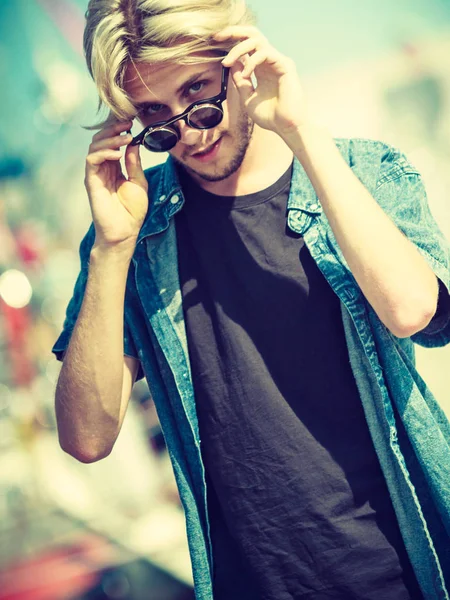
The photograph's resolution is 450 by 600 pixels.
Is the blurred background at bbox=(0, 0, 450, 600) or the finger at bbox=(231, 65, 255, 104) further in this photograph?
the blurred background at bbox=(0, 0, 450, 600)

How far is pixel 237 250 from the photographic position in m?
1.58

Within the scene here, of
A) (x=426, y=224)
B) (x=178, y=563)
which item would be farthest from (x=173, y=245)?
(x=178, y=563)

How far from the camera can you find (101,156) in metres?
1.57

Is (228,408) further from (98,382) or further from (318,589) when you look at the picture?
(318,589)

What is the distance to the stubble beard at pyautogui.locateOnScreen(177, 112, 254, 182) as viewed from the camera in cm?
163

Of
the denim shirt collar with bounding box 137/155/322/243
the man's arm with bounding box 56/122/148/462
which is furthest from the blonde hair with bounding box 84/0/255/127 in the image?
the denim shirt collar with bounding box 137/155/322/243

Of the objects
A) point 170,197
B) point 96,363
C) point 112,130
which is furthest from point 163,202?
point 96,363

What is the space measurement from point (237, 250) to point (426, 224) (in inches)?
19.1

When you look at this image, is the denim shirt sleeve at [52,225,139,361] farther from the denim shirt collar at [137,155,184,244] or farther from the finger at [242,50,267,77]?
the finger at [242,50,267,77]

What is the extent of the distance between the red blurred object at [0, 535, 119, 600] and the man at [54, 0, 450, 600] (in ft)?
8.04

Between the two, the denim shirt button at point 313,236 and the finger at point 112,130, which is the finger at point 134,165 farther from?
the denim shirt button at point 313,236

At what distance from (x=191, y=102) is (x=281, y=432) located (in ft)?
3.02

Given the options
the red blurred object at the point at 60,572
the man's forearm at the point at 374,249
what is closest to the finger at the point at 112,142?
the man's forearm at the point at 374,249

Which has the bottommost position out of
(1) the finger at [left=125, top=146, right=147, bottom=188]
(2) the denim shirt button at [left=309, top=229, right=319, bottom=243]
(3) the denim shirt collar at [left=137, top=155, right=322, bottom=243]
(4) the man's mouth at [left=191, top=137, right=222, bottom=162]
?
(2) the denim shirt button at [left=309, top=229, right=319, bottom=243]
